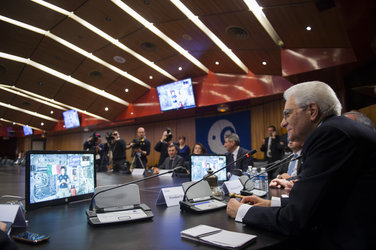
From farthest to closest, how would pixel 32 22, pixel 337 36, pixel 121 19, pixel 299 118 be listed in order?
pixel 32 22 → pixel 121 19 → pixel 337 36 → pixel 299 118

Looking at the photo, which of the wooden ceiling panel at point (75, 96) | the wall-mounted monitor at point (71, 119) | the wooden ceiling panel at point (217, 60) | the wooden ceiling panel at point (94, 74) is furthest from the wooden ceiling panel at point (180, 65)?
the wall-mounted monitor at point (71, 119)

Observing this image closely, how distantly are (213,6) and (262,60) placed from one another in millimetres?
1753

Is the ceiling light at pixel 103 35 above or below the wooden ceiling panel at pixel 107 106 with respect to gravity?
above

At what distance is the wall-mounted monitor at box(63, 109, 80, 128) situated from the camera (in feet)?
35.7

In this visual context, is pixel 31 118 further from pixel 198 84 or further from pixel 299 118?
pixel 299 118

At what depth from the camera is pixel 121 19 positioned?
4953mm

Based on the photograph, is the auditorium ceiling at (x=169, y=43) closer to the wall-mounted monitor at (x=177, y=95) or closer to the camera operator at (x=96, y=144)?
the wall-mounted monitor at (x=177, y=95)

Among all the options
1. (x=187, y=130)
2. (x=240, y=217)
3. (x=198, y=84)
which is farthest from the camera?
(x=187, y=130)

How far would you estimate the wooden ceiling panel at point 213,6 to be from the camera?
369cm

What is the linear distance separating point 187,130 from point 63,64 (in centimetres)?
433

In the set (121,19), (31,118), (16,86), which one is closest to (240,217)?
(121,19)

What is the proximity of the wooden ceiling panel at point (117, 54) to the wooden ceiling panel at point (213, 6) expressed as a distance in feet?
9.02

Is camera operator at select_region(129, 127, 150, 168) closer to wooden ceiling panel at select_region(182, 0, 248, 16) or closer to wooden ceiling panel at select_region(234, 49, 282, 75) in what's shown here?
wooden ceiling panel at select_region(182, 0, 248, 16)

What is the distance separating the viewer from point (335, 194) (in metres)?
0.85
